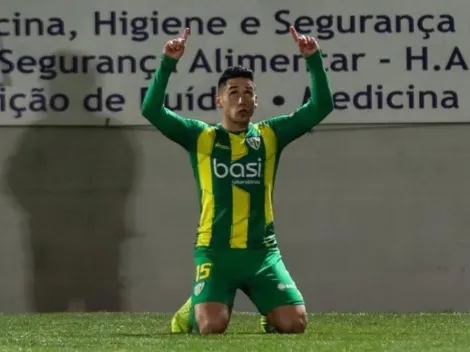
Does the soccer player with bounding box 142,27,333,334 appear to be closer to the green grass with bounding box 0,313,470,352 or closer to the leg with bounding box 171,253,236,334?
the leg with bounding box 171,253,236,334

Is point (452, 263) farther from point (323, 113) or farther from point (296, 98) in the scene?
point (323, 113)

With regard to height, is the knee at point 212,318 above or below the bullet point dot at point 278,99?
below

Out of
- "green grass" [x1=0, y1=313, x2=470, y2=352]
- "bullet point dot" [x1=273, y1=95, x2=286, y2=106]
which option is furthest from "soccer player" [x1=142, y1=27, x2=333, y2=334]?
"bullet point dot" [x1=273, y1=95, x2=286, y2=106]

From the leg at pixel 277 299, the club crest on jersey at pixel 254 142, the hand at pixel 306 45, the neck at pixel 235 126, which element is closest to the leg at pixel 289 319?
the leg at pixel 277 299

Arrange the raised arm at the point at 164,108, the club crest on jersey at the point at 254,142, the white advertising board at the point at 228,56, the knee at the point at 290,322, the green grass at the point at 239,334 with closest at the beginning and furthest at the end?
1. the green grass at the point at 239,334
2. the raised arm at the point at 164,108
3. the knee at the point at 290,322
4. the club crest on jersey at the point at 254,142
5. the white advertising board at the point at 228,56

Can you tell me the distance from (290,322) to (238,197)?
0.64 metres

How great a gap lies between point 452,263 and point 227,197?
9.43ft

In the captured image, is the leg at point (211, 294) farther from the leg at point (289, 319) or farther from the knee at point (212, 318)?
the leg at point (289, 319)

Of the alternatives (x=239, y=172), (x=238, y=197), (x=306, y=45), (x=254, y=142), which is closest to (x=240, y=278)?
(x=238, y=197)

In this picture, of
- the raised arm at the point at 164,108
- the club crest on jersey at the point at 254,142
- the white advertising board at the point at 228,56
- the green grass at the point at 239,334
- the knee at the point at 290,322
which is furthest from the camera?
the white advertising board at the point at 228,56

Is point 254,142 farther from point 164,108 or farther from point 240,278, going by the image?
point 240,278

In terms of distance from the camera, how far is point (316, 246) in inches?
339

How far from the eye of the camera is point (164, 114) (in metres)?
6.12

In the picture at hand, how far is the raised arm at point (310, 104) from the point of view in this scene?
607 centimetres
